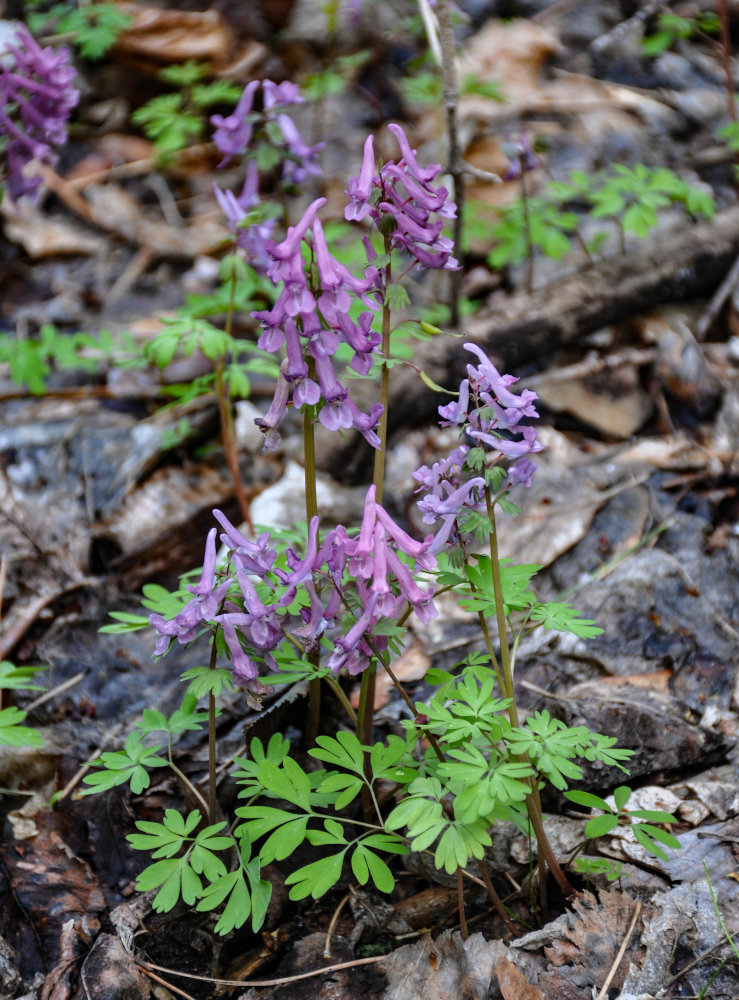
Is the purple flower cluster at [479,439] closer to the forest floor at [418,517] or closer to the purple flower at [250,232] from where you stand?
the forest floor at [418,517]

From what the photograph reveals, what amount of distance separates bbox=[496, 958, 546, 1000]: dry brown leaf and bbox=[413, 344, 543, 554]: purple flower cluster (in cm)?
107

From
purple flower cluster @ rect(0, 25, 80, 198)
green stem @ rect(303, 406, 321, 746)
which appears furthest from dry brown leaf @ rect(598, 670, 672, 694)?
purple flower cluster @ rect(0, 25, 80, 198)

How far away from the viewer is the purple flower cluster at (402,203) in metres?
1.93

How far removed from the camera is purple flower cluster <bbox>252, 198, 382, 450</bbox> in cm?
187

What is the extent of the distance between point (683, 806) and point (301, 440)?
8.37 feet

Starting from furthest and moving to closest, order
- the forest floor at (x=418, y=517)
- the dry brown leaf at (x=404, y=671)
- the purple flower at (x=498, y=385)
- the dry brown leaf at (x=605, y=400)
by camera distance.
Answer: the dry brown leaf at (x=605, y=400), the dry brown leaf at (x=404, y=671), the forest floor at (x=418, y=517), the purple flower at (x=498, y=385)

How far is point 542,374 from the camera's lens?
4355 mm

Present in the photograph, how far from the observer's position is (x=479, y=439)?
1.89 metres

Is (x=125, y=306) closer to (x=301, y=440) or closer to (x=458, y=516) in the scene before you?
(x=301, y=440)

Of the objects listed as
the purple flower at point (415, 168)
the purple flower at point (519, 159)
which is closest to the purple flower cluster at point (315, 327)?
the purple flower at point (415, 168)

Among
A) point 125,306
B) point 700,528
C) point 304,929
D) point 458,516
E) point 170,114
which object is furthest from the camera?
point 170,114

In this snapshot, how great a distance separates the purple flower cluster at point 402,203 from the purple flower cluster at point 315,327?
13cm

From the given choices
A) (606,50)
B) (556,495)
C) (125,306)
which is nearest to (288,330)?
(556,495)

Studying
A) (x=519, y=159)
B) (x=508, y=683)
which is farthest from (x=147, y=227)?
(x=508, y=683)
